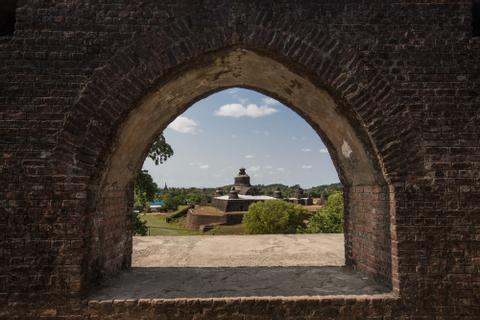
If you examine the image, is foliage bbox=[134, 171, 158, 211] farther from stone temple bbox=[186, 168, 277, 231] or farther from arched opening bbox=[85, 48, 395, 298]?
stone temple bbox=[186, 168, 277, 231]

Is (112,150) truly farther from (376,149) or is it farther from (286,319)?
(376,149)

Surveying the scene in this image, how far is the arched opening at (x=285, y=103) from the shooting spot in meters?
4.18

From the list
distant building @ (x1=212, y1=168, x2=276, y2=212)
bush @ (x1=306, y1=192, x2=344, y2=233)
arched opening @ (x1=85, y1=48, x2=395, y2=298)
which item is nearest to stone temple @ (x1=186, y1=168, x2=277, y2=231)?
distant building @ (x1=212, y1=168, x2=276, y2=212)

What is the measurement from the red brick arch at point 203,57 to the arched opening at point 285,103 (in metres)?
0.14

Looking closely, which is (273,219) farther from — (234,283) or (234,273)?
(234,283)

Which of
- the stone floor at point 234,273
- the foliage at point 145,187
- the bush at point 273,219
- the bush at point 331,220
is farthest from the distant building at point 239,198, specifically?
the stone floor at point 234,273

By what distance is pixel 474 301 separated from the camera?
3693 millimetres

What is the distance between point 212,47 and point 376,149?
7.64 ft

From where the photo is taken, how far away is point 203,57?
13.4 ft

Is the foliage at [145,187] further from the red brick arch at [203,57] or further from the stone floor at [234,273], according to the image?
the red brick arch at [203,57]

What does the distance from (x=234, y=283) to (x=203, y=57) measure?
2.97 m

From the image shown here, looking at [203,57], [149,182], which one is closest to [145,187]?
[149,182]

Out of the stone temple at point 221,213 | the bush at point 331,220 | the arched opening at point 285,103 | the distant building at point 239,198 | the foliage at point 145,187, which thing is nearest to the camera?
the arched opening at point 285,103

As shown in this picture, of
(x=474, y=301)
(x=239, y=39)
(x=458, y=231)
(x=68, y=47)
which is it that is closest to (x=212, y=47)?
(x=239, y=39)
